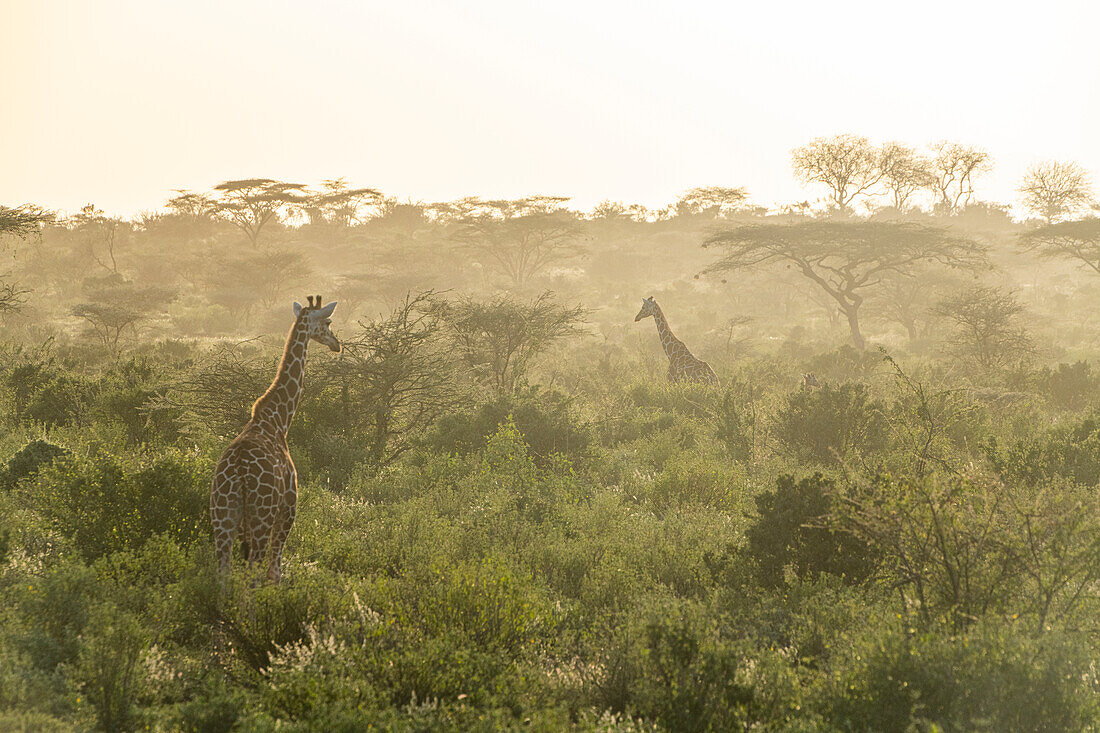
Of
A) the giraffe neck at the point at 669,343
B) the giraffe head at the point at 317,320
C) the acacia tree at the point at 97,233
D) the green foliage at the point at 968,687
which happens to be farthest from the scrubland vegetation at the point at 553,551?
the acacia tree at the point at 97,233

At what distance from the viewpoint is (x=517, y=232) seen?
1590 inches

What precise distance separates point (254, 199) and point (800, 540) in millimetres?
42764

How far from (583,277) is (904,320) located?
2271cm

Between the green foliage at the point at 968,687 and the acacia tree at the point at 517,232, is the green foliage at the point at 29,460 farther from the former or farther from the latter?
the acacia tree at the point at 517,232

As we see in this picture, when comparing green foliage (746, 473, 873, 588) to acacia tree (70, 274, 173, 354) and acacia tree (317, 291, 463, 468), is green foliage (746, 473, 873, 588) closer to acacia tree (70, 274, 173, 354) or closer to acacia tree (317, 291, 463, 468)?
acacia tree (317, 291, 463, 468)

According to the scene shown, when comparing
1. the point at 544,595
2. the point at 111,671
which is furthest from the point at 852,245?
the point at 111,671

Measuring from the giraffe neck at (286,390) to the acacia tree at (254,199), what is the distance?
1541 inches

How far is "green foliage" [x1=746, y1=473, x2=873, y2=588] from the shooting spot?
6.32 metres

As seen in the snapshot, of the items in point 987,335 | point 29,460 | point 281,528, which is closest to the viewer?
point 281,528

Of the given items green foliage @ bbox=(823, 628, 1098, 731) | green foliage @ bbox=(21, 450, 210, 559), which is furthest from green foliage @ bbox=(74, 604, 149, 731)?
green foliage @ bbox=(823, 628, 1098, 731)

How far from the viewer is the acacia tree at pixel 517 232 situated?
132 feet

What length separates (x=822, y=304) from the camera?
1427 inches

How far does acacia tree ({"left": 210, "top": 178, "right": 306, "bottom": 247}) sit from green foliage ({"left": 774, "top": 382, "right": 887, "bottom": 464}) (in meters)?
38.2

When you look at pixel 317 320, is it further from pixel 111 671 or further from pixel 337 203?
Answer: pixel 337 203
